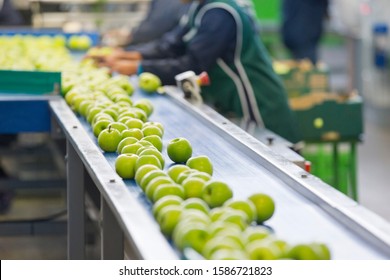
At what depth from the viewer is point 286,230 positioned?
2.58 metres

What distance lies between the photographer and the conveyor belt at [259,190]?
2439 millimetres

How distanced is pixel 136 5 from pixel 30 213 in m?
4.73

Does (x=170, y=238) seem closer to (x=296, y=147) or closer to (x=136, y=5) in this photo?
(x=296, y=147)

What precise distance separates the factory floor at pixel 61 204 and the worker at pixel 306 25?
1126mm

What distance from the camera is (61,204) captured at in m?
7.65

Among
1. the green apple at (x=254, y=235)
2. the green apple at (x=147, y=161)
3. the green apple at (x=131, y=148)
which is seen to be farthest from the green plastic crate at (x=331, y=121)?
the green apple at (x=254, y=235)

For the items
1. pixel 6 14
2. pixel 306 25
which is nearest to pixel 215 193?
pixel 6 14

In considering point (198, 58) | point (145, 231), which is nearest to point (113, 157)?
point (145, 231)

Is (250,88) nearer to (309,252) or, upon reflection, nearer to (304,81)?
(304,81)

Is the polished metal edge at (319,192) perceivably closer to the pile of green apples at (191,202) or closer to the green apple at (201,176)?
the pile of green apples at (191,202)

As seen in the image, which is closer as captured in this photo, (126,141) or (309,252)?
(309,252)

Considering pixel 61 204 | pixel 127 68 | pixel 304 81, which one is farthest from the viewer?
pixel 61 204

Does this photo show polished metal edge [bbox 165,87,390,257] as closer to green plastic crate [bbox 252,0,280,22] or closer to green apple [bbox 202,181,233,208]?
green apple [bbox 202,181,233,208]

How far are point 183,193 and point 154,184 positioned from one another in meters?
0.12
